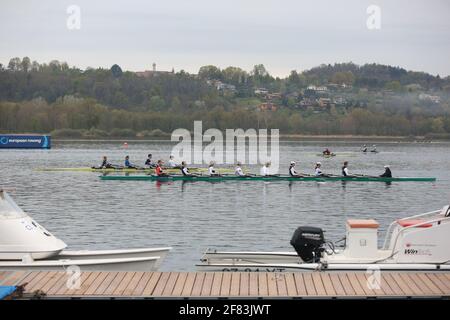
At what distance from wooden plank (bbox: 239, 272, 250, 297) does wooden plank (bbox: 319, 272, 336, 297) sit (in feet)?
4.81

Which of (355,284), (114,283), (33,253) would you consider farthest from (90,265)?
(355,284)

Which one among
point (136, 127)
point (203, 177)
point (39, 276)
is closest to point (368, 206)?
point (203, 177)

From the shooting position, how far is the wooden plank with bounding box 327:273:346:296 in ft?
47.1

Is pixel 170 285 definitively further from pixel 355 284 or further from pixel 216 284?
pixel 355 284

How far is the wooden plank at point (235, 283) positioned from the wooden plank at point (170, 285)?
112 centimetres

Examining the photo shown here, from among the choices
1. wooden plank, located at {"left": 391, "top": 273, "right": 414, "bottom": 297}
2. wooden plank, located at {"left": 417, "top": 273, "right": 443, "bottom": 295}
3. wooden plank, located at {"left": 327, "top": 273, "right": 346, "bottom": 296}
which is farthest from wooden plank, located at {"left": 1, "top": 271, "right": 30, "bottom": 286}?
wooden plank, located at {"left": 417, "top": 273, "right": 443, "bottom": 295}

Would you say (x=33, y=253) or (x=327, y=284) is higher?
(x=33, y=253)

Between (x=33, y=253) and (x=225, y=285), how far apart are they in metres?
4.61

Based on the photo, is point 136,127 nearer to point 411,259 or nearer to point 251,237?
point 251,237

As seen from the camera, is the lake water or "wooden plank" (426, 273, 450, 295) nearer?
"wooden plank" (426, 273, 450, 295)

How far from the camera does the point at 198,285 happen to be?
14.8 metres

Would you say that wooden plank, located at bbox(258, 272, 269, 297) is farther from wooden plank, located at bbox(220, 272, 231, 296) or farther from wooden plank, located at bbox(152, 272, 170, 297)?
wooden plank, located at bbox(152, 272, 170, 297)

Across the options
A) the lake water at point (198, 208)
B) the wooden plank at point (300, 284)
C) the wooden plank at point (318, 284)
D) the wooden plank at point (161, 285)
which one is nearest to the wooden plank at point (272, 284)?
the wooden plank at point (300, 284)
